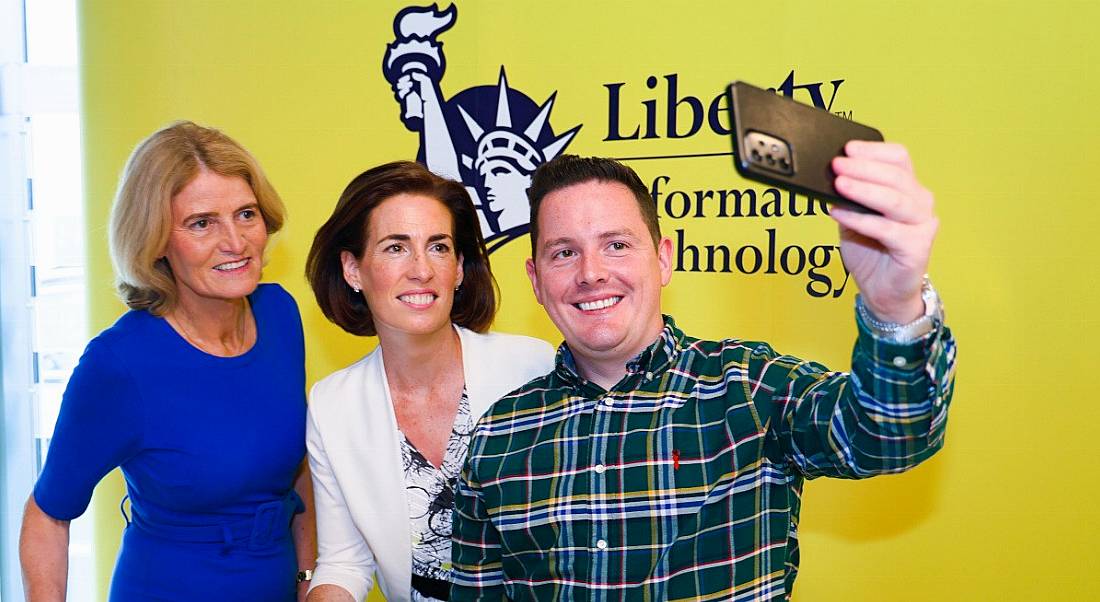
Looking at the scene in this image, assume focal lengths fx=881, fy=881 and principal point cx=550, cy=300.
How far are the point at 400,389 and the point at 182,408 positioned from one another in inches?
18.6

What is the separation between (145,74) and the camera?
9.49 feet

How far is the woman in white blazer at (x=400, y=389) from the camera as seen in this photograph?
191 centimetres

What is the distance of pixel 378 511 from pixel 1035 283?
6.25ft

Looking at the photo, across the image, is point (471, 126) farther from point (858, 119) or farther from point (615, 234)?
point (615, 234)

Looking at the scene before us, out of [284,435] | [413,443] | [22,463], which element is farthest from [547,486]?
[22,463]

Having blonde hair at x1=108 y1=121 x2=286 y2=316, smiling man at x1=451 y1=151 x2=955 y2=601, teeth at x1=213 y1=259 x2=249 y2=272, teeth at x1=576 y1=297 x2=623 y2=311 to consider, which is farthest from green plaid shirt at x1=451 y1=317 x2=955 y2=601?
blonde hair at x1=108 y1=121 x2=286 y2=316

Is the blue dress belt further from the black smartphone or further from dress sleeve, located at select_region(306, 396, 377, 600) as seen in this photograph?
the black smartphone

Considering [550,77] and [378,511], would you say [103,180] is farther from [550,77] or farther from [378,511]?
[378,511]

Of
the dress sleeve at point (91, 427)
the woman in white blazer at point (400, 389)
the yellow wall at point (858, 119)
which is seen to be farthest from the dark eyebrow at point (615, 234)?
the yellow wall at point (858, 119)

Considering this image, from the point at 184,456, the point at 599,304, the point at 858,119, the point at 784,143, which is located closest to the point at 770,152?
the point at 784,143

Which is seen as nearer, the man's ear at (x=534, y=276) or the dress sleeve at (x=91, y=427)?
the man's ear at (x=534, y=276)

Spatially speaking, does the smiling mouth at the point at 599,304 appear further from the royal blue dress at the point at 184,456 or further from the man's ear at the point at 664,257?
the royal blue dress at the point at 184,456

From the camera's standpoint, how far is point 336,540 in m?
1.97

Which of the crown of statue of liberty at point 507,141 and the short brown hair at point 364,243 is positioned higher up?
the crown of statue of liberty at point 507,141
